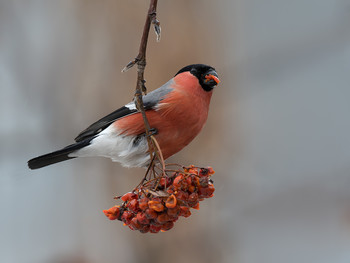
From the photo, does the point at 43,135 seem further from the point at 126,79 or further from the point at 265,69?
the point at 265,69

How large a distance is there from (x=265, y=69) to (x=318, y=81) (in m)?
1.02

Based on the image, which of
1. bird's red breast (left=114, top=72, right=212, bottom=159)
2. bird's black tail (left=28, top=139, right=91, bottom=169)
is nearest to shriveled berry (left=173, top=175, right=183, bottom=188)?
bird's red breast (left=114, top=72, right=212, bottom=159)

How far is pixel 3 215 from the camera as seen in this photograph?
347cm

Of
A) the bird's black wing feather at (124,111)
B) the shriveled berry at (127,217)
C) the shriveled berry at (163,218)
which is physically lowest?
the shriveled berry at (163,218)

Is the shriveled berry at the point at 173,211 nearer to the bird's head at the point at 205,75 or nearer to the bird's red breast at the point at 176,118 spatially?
the bird's red breast at the point at 176,118

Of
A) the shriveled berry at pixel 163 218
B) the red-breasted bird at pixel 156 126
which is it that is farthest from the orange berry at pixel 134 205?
the red-breasted bird at pixel 156 126

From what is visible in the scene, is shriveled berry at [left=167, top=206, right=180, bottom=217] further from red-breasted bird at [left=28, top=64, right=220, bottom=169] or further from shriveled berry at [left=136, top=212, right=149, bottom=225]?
red-breasted bird at [left=28, top=64, right=220, bottom=169]

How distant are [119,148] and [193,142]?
3.89 feet

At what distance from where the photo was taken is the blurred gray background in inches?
125

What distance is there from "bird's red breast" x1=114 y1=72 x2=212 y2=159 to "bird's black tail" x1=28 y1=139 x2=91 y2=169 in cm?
21

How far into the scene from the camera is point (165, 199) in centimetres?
161

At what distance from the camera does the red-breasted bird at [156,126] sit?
2123 millimetres

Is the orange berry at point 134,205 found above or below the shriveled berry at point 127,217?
above

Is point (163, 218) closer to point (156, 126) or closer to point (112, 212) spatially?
point (112, 212)
